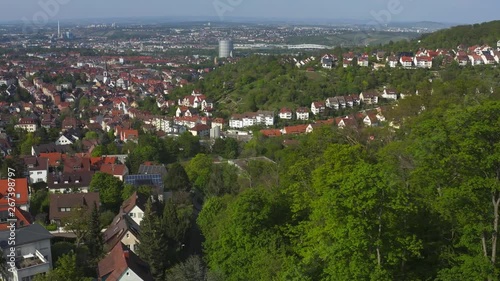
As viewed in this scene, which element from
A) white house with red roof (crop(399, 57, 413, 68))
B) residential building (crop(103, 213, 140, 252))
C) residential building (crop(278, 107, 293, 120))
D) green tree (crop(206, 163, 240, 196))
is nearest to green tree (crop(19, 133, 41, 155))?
green tree (crop(206, 163, 240, 196))

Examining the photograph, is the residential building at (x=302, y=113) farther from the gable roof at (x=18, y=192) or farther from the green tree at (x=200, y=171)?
the gable roof at (x=18, y=192)

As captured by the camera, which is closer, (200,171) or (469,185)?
(469,185)

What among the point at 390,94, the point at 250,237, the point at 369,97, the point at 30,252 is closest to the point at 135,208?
the point at 30,252

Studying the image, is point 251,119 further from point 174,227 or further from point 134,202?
point 174,227

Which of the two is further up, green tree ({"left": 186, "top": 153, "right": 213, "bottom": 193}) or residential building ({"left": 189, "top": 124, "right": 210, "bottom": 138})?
green tree ({"left": 186, "top": 153, "right": 213, "bottom": 193})

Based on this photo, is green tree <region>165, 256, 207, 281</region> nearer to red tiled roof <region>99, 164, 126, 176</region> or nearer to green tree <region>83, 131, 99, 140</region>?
red tiled roof <region>99, 164, 126, 176</region>
